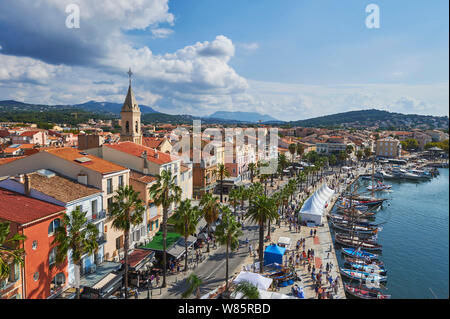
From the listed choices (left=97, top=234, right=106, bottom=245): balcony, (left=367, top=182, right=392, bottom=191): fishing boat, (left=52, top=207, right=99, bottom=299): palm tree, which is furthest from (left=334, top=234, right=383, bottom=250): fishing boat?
(left=367, top=182, right=392, bottom=191): fishing boat

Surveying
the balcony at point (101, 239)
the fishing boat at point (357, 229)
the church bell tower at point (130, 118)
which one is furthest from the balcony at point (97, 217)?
the fishing boat at point (357, 229)

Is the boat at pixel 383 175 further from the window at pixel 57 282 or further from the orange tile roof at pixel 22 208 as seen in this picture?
the orange tile roof at pixel 22 208

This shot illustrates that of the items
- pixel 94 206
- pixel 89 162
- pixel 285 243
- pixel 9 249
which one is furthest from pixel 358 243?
pixel 9 249

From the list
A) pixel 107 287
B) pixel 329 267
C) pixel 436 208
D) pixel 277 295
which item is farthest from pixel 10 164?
pixel 436 208

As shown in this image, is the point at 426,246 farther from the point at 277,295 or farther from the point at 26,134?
the point at 26,134

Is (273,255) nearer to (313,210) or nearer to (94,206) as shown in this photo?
(313,210)

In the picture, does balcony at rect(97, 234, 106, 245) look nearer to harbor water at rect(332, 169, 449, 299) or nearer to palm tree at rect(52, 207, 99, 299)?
palm tree at rect(52, 207, 99, 299)
